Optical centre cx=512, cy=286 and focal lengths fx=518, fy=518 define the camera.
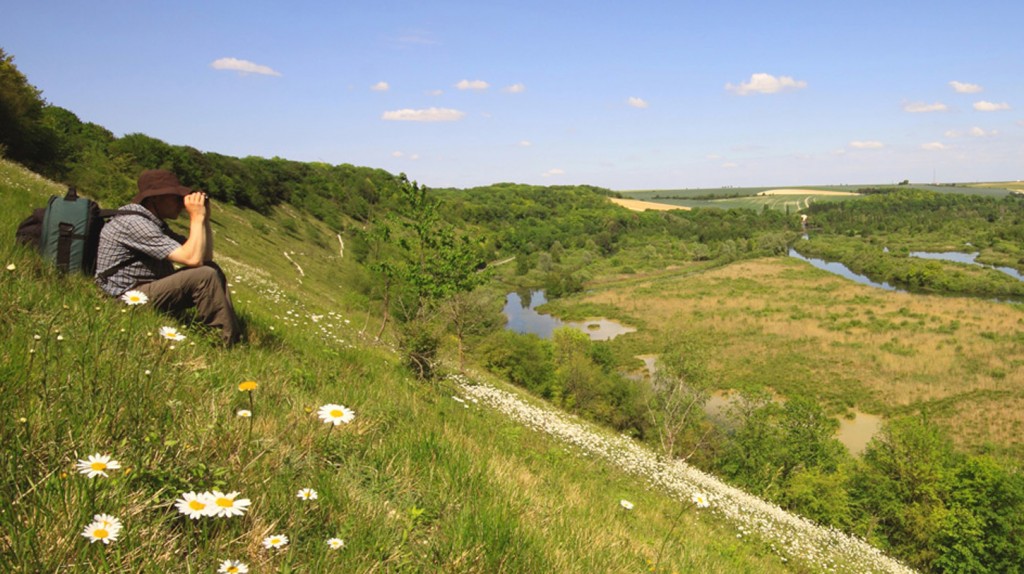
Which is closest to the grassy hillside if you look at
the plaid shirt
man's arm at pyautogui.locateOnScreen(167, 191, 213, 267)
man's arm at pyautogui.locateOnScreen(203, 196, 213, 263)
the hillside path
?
the plaid shirt

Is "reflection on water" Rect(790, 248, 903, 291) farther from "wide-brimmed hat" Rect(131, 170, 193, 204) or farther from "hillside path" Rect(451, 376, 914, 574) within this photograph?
"wide-brimmed hat" Rect(131, 170, 193, 204)

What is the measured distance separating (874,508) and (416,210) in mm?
25473

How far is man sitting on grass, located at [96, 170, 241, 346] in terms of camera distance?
14.4 feet

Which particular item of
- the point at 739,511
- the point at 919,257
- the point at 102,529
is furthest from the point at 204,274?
the point at 919,257

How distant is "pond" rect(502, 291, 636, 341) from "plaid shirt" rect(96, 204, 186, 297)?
158ft

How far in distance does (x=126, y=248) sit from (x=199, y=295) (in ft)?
2.46

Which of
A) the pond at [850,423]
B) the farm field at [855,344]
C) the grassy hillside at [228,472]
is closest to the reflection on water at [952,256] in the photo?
the farm field at [855,344]

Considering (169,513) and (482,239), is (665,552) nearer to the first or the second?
(169,513)

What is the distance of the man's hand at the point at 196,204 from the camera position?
4469 millimetres

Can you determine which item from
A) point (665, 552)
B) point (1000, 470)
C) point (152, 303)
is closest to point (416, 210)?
point (152, 303)

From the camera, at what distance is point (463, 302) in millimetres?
28953

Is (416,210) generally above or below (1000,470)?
above

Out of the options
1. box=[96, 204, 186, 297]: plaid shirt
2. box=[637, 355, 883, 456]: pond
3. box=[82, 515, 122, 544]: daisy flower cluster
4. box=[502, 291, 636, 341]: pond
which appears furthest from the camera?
box=[502, 291, 636, 341]: pond

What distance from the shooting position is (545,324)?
68000 mm
